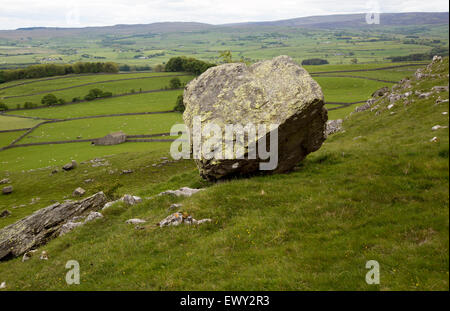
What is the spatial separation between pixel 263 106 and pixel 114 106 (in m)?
116

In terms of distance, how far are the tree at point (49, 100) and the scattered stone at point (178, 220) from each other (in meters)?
138

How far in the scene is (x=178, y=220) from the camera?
16578 mm

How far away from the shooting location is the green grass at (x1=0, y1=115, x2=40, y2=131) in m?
97.4

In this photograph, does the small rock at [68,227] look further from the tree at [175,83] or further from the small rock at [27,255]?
the tree at [175,83]

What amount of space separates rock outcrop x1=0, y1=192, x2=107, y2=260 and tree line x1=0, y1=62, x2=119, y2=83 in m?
187

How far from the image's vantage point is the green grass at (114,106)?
11459 cm

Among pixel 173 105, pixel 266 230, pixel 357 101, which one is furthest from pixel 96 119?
pixel 266 230

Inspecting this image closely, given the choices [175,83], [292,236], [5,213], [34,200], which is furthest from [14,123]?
[292,236]

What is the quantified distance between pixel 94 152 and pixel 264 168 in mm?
59311

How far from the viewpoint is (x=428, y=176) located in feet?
48.5

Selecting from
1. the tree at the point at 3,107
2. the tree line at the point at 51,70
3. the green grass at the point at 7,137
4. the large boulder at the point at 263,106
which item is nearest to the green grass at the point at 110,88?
the tree at the point at 3,107

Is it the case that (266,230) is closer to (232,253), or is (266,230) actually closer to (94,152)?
(232,253)

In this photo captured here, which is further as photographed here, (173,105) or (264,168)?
(173,105)

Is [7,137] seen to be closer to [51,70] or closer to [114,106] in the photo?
[114,106]
